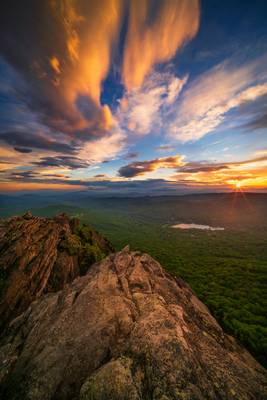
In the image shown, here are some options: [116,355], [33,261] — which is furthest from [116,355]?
[33,261]

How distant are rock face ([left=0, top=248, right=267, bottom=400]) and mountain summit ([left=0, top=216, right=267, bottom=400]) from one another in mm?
51

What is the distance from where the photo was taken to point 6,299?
23797 millimetres

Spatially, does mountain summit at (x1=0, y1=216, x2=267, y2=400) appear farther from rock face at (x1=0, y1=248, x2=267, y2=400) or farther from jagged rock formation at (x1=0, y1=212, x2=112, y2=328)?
jagged rock formation at (x1=0, y1=212, x2=112, y2=328)

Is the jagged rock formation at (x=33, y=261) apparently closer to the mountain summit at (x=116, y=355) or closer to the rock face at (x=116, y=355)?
the mountain summit at (x=116, y=355)

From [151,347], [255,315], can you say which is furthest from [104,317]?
[255,315]

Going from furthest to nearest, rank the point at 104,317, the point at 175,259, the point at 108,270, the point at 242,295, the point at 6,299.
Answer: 1. the point at 175,259
2. the point at 242,295
3. the point at 108,270
4. the point at 6,299
5. the point at 104,317

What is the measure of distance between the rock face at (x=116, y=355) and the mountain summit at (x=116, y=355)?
0.17 feet

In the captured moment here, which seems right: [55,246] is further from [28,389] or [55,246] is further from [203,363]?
[203,363]

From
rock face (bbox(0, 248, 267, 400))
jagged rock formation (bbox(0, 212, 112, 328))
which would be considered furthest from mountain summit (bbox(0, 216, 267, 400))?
jagged rock formation (bbox(0, 212, 112, 328))

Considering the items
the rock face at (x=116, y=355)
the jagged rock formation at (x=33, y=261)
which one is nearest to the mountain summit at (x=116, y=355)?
the rock face at (x=116, y=355)

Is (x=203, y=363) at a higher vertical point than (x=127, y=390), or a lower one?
lower

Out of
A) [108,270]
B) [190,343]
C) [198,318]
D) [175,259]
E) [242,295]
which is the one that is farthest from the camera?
[175,259]

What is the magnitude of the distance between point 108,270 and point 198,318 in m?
13.0

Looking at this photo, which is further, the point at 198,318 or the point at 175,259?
the point at 175,259
